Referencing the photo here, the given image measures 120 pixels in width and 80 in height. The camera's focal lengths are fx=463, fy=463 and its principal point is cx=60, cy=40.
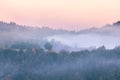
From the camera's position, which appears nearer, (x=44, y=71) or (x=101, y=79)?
(x=101, y=79)

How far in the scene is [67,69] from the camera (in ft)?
646

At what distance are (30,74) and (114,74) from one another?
35.2 m

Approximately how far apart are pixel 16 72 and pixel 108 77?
4046 cm

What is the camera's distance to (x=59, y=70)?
197625 millimetres

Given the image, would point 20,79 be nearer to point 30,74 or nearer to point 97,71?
point 30,74

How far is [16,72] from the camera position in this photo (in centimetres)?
19975

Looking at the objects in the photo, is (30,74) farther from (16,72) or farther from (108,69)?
(108,69)

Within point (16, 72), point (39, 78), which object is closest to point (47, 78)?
point (39, 78)

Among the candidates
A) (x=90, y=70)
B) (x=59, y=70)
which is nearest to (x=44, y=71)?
(x=59, y=70)

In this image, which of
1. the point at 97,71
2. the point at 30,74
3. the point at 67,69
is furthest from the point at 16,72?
the point at 97,71

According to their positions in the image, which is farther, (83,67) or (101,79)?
(83,67)

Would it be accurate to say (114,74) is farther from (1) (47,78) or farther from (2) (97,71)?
(1) (47,78)

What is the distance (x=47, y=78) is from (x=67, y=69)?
34.2 feet

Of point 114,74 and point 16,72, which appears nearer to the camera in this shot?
point 114,74
